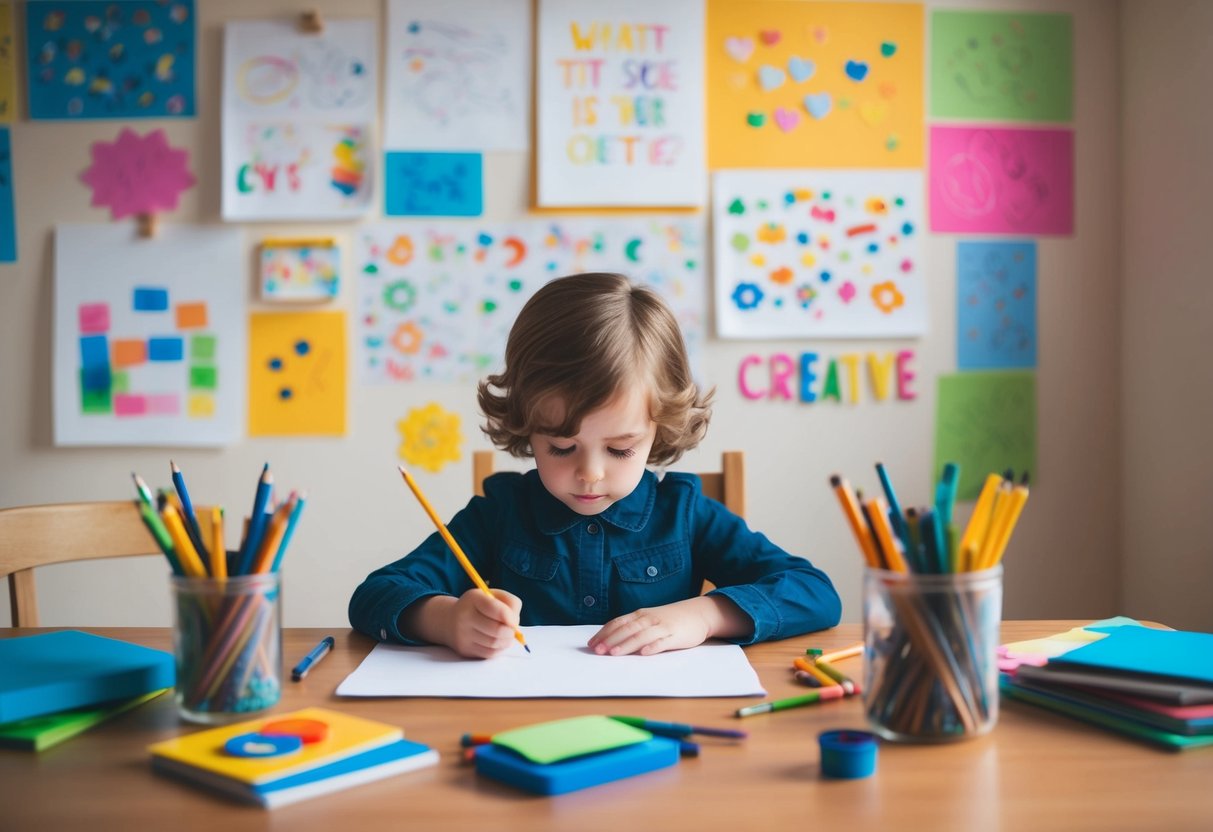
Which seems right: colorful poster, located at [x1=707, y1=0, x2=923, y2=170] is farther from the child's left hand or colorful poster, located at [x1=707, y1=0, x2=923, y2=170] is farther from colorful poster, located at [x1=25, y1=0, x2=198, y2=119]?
the child's left hand

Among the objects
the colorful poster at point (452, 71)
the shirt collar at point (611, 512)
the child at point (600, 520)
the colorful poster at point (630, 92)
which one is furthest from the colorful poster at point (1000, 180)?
the shirt collar at point (611, 512)

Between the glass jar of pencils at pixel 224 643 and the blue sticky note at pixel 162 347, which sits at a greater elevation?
the blue sticky note at pixel 162 347

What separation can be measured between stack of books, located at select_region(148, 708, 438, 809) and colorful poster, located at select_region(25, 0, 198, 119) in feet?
6.86

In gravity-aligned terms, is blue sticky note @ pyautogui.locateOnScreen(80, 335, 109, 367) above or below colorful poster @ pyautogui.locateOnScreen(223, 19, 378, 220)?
below

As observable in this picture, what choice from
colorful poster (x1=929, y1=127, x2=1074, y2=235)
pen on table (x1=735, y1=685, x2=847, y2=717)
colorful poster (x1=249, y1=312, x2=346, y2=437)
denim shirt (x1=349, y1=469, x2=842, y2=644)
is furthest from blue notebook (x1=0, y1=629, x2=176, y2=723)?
colorful poster (x1=929, y1=127, x2=1074, y2=235)

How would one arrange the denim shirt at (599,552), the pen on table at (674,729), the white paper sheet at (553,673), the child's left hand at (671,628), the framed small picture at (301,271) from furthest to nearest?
the framed small picture at (301,271)
the denim shirt at (599,552)
the child's left hand at (671,628)
the white paper sheet at (553,673)
the pen on table at (674,729)

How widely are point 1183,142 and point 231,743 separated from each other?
227 cm

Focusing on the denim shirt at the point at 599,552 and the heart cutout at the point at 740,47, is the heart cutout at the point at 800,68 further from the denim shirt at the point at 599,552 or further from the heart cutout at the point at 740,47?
the denim shirt at the point at 599,552

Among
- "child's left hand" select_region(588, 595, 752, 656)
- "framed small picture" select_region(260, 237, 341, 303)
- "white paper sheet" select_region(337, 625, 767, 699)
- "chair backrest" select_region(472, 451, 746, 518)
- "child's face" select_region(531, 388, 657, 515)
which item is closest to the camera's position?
"white paper sheet" select_region(337, 625, 767, 699)

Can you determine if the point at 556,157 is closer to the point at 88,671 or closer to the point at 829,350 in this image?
the point at 829,350

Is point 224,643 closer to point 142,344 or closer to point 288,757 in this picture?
point 288,757

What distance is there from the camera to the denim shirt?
1.22m

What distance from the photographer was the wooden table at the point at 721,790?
59cm

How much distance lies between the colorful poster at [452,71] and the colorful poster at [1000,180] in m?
0.99
